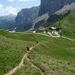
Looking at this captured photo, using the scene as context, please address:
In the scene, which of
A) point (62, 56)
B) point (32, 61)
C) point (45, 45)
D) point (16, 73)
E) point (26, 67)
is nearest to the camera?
point (16, 73)

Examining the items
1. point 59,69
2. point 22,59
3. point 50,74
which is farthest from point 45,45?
point 50,74

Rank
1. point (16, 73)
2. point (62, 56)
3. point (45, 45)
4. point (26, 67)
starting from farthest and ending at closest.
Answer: point (45, 45), point (62, 56), point (26, 67), point (16, 73)

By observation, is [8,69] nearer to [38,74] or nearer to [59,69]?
[38,74]

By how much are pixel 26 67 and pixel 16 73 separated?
4501mm

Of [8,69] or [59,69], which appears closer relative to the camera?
[8,69]

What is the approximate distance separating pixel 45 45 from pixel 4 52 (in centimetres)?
2890

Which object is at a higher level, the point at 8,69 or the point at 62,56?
the point at 8,69

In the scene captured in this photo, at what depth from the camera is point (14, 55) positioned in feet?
156

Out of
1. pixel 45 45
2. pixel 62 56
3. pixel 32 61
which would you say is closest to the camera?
pixel 32 61

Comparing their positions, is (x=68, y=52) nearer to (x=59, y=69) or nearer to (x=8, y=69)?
(x=59, y=69)

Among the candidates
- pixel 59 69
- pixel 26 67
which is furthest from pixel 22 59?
pixel 59 69

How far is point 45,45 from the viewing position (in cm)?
7488

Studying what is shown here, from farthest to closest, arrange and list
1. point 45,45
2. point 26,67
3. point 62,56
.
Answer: point 45,45
point 62,56
point 26,67

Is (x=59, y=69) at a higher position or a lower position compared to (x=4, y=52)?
lower
